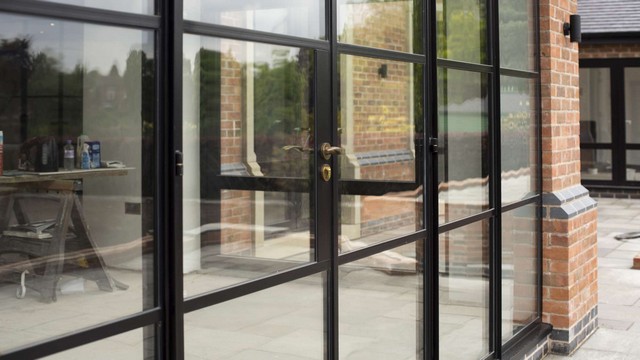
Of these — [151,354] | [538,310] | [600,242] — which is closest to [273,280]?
[151,354]

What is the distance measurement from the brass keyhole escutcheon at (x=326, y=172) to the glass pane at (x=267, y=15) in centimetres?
52

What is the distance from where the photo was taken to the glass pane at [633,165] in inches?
750

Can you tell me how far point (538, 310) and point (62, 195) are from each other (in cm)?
448

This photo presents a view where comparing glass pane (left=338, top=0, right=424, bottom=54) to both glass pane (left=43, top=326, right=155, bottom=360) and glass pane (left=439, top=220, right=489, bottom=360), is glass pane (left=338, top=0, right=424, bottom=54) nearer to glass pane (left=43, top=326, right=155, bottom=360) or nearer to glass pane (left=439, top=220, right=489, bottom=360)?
glass pane (left=439, top=220, right=489, bottom=360)

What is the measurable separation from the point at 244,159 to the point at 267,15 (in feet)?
1.76

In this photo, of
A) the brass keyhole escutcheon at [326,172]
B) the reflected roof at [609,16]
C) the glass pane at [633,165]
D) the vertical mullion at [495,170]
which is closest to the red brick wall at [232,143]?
the brass keyhole escutcheon at [326,172]

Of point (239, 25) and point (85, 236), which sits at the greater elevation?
point (239, 25)

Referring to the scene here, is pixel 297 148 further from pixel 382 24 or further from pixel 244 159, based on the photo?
pixel 382 24

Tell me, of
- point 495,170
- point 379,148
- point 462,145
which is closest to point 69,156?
point 379,148

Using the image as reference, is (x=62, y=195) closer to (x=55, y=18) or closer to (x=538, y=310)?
(x=55, y=18)

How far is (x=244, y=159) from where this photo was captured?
3.14 m

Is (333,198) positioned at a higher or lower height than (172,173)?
lower

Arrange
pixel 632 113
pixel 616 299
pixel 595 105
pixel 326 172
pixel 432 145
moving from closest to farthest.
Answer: pixel 326 172, pixel 432 145, pixel 616 299, pixel 632 113, pixel 595 105

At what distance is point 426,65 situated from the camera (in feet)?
14.8
